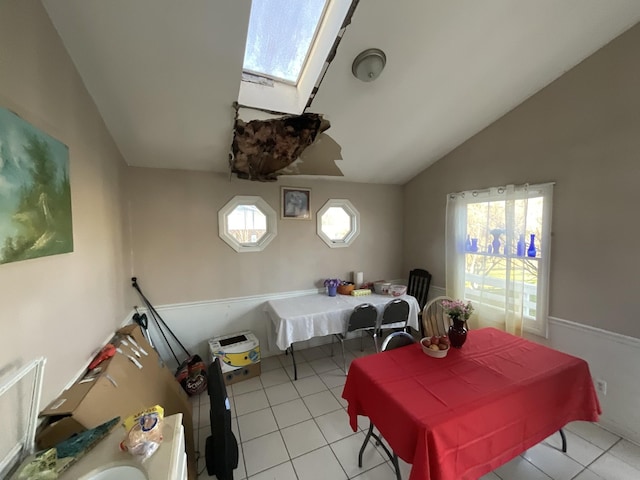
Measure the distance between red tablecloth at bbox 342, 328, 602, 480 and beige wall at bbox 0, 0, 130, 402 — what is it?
60.6 inches

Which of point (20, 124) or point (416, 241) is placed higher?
point (20, 124)

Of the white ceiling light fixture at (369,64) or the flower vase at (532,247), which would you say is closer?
the white ceiling light fixture at (369,64)

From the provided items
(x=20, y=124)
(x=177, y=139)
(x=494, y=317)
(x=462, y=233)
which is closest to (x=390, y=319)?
(x=494, y=317)

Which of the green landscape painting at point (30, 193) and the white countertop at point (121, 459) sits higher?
the green landscape painting at point (30, 193)

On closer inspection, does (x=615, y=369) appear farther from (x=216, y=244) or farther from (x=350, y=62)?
(x=216, y=244)

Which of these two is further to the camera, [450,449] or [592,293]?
[592,293]

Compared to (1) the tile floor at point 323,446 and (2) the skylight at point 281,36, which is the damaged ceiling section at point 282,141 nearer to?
(2) the skylight at point 281,36

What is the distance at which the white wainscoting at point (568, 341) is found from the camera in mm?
1887

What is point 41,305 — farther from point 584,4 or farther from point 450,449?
point 584,4

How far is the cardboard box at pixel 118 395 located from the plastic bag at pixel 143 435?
0.32m

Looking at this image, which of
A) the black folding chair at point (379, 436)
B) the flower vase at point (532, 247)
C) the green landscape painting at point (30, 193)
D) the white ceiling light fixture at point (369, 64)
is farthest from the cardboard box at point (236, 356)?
the flower vase at point (532, 247)

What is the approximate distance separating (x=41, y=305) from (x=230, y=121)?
1.58 meters

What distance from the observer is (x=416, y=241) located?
3.66 m

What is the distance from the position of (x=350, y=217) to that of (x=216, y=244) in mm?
1769
